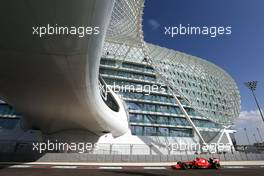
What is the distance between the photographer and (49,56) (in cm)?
1125

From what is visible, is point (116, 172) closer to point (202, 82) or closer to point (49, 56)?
point (49, 56)

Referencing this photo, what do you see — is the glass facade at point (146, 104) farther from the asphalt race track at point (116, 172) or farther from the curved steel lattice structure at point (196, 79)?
the asphalt race track at point (116, 172)

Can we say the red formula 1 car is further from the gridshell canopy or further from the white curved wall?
the gridshell canopy

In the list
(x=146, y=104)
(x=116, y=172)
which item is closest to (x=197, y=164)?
(x=116, y=172)

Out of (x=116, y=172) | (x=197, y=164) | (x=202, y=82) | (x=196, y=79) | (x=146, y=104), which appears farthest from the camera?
(x=202, y=82)

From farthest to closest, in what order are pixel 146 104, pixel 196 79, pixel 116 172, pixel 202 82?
pixel 202 82 < pixel 196 79 < pixel 146 104 < pixel 116 172

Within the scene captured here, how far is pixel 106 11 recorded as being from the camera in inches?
326

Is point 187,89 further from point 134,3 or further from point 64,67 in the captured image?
point 64,67

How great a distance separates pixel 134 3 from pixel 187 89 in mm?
44390

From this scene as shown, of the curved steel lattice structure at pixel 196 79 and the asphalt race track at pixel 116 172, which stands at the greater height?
the curved steel lattice structure at pixel 196 79

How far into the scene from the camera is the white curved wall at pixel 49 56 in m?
7.77

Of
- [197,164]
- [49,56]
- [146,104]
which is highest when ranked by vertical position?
[146,104]

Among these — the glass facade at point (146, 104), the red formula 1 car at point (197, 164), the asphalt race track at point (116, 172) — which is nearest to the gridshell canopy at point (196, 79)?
the glass facade at point (146, 104)

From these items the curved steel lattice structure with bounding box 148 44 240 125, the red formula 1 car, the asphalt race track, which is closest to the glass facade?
the curved steel lattice structure with bounding box 148 44 240 125
